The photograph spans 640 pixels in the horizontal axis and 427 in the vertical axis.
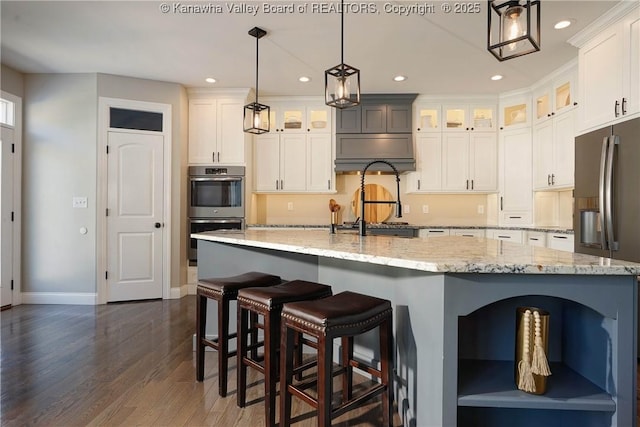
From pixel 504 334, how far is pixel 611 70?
2673mm

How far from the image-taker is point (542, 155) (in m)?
4.46

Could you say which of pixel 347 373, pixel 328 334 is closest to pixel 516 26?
pixel 328 334

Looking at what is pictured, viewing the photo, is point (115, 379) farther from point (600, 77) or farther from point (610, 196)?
point (600, 77)

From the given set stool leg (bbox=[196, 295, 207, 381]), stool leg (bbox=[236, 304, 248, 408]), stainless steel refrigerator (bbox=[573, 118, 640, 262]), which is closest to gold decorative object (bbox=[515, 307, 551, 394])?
stool leg (bbox=[236, 304, 248, 408])

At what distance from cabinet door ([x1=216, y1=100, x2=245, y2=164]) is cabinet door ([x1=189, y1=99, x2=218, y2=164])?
0.26ft

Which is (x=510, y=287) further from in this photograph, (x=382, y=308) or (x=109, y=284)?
(x=109, y=284)

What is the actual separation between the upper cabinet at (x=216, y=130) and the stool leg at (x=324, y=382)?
3.67 meters

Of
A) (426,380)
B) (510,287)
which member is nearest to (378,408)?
(426,380)

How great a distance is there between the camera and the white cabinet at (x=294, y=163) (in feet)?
16.8

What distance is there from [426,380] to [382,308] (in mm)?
335

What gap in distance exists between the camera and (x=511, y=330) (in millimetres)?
1585

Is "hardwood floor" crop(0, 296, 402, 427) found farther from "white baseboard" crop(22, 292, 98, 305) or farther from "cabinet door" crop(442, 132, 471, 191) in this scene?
"cabinet door" crop(442, 132, 471, 191)

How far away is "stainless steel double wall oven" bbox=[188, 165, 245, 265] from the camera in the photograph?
469cm

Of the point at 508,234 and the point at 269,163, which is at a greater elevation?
the point at 269,163
